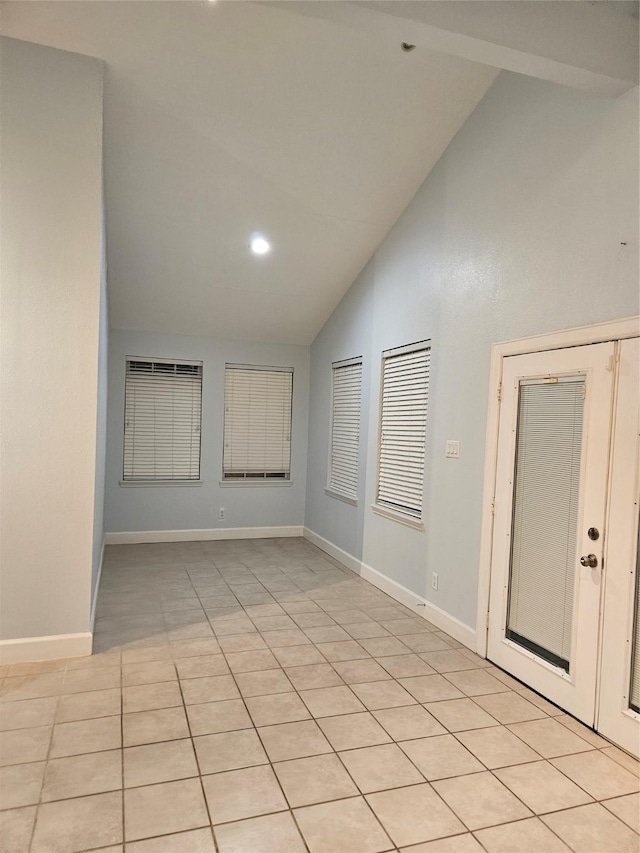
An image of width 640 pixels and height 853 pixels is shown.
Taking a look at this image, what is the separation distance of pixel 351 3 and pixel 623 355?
188 cm

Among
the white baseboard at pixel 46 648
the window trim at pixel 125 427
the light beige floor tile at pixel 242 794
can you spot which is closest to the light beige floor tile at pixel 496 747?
the light beige floor tile at pixel 242 794

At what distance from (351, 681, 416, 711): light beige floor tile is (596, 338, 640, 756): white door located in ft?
3.11

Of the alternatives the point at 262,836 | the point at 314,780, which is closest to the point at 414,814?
the point at 314,780

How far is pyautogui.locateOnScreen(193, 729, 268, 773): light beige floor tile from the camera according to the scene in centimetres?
240

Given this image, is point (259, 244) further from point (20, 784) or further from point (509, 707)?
point (20, 784)

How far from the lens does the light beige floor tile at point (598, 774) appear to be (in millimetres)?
2340

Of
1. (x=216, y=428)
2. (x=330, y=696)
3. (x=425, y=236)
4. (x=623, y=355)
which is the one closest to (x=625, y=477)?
(x=623, y=355)

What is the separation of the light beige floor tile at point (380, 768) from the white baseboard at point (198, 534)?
441 centimetres

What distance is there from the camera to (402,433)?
4.81m

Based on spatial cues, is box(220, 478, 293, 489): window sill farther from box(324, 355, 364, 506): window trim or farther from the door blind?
the door blind

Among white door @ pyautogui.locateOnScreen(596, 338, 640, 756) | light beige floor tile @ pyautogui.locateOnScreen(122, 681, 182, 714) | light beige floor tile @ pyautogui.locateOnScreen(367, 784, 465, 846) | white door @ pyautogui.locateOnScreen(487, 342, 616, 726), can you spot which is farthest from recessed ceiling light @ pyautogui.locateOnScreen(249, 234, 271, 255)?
light beige floor tile @ pyautogui.locateOnScreen(367, 784, 465, 846)

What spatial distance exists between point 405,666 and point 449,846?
148 centimetres

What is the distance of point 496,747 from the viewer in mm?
2621

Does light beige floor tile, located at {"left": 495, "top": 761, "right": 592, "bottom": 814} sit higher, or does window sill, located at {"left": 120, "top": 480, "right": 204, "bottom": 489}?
window sill, located at {"left": 120, "top": 480, "right": 204, "bottom": 489}
